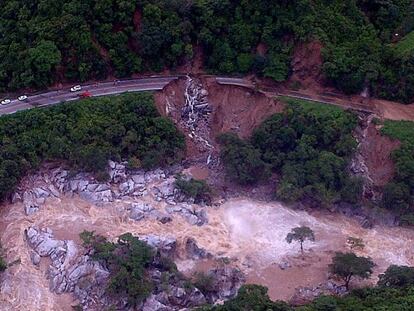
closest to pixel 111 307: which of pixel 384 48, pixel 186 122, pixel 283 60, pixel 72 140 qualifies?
pixel 72 140

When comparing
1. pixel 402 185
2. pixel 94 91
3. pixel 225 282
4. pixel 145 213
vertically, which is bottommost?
pixel 225 282

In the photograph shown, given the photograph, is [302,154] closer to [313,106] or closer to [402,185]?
[313,106]

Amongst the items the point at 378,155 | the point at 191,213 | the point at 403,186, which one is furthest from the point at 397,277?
the point at 191,213

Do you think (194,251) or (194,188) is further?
(194,188)

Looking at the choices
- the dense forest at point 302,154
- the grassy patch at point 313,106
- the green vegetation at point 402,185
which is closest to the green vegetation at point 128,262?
the dense forest at point 302,154

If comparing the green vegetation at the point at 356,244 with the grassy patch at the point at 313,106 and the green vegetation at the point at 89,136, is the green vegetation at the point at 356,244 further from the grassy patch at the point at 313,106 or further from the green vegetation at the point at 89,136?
the green vegetation at the point at 89,136

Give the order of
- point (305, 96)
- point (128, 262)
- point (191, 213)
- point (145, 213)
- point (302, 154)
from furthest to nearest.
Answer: point (305, 96) → point (302, 154) → point (191, 213) → point (145, 213) → point (128, 262)
